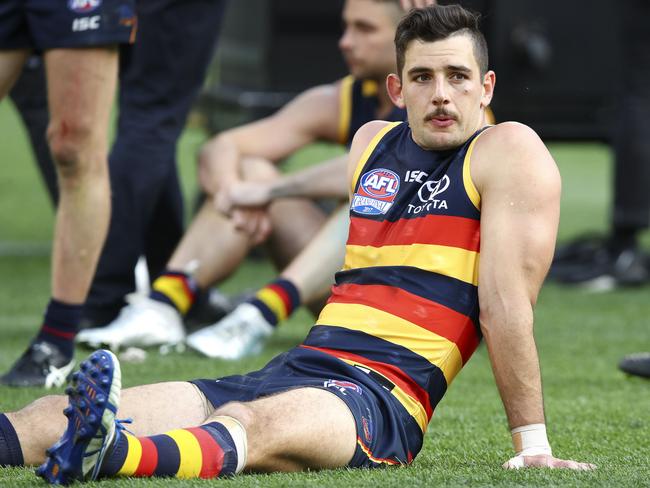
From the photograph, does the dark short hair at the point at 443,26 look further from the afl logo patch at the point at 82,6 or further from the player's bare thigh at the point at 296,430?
the afl logo patch at the point at 82,6

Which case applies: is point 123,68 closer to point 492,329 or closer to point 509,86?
point 492,329

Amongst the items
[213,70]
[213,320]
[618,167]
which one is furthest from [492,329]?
[213,70]

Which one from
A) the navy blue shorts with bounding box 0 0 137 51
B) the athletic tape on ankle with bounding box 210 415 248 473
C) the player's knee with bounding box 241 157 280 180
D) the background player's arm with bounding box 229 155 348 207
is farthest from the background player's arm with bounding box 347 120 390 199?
the player's knee with bounding box 241 157 280 180

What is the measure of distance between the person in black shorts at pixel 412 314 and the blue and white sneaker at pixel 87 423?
152mm

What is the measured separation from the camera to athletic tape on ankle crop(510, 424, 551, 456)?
258 centimetres

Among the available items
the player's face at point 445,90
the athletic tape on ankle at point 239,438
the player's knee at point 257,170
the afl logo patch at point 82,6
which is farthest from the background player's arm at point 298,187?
the athletic tape on ankle at point 239,438

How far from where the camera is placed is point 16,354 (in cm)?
422

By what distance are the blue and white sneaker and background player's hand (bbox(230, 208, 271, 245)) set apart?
220 cm

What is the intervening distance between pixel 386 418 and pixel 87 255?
133cm

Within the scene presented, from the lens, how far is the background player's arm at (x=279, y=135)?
15.4 feet

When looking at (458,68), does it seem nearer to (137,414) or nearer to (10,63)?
(137,414)

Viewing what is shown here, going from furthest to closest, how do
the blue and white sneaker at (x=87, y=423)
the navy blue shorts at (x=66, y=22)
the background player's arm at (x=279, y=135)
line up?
the background player's arm at (x=279, y=135)
the navy blue shorts at (x=66, y=22)
the blue and white sneaker at (x=87, y=423)

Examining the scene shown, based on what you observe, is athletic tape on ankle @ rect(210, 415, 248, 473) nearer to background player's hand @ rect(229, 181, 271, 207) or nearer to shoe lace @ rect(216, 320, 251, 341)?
shoe lace @ rect(216, 320, 251, 341)

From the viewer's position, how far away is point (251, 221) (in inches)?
176
